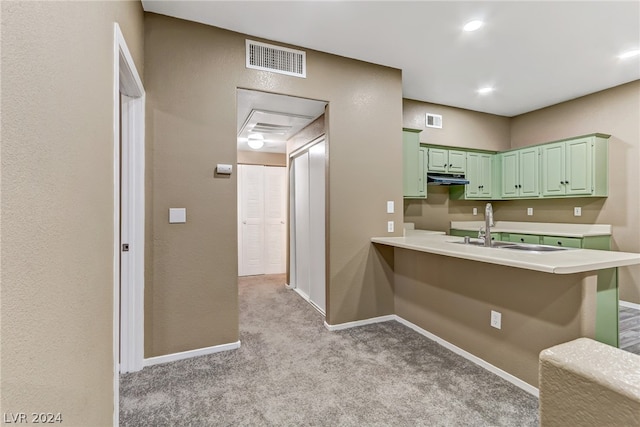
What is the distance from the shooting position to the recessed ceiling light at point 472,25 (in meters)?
2.45

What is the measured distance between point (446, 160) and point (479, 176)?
78cm

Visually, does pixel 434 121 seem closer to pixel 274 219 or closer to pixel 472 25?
pixel 472 25

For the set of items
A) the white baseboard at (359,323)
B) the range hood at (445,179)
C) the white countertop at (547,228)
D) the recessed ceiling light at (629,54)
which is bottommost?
the white baseboard at (359,323)

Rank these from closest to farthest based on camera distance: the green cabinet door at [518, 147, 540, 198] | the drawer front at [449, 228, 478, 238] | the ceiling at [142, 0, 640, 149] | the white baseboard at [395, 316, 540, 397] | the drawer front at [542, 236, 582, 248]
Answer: the white baseboard at [395, 316, 540, 397] < the ceiling at [142, 0, 640, 149] < the drawer front at [542, 236, 582, 248] < the green cabinet door at [518, 147, 540, 198] < the drawer front at [449, 228, 478, 238]

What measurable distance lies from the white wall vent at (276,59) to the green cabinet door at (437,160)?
2314mm

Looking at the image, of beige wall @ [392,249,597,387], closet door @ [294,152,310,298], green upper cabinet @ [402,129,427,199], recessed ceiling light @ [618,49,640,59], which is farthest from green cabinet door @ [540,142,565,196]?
closet door @ [294,152,310,298]

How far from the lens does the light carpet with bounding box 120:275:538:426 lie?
1683mm

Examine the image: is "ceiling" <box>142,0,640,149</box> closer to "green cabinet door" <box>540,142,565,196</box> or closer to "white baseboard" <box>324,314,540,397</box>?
"green cabinet door" <box>540,142,565,196</box>

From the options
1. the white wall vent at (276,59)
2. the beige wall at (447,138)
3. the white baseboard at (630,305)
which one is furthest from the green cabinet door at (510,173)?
the white wall vent at (276,59)

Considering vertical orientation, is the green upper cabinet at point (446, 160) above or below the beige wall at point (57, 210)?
above

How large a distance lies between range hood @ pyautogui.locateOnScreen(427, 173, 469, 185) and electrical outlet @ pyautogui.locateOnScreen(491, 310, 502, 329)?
225 cm

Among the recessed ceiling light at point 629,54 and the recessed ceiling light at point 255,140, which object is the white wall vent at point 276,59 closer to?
the recessed ceiling light at point 255,140

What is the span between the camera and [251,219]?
5531 mm

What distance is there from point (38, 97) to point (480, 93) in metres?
4.60
